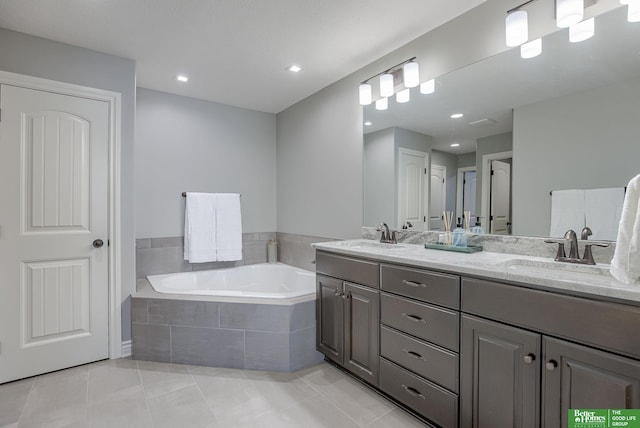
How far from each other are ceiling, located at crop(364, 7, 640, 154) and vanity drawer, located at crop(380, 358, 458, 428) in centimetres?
147

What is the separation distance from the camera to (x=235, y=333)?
2.33 meters

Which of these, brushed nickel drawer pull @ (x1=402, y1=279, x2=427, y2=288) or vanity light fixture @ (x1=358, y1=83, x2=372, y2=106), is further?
vanity light fixture @ (x1=358, y1=83, x2=372, y2=106)

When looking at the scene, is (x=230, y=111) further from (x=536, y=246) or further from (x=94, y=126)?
(x=536, y=246)

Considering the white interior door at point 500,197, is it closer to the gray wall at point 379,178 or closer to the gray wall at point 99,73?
the gray wall at point 379,178

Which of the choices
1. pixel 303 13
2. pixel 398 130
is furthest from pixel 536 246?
pixel 303 13

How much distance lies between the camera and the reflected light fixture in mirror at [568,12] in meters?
1.50

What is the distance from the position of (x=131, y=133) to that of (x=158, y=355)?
5.74 feet

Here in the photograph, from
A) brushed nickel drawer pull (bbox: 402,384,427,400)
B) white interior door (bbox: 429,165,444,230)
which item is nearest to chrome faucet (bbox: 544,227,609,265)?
white interior door (bbox: 429,165,444,230)

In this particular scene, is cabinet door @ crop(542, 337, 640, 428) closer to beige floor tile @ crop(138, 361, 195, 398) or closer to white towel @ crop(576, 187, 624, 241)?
white towel @ crop(576, 187, 624, 241)

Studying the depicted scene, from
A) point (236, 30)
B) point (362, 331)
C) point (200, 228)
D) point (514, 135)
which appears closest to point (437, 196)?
point (514, 135)

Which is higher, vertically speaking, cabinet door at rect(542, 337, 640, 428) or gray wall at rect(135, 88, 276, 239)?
gray wall at rect(135, 88, 276, 239)

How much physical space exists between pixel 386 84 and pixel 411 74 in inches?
8.8

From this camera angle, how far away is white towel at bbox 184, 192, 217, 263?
3.23 metres

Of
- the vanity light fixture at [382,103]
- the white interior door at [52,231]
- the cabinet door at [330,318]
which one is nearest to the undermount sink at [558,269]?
the cabinet door at [330,318]
